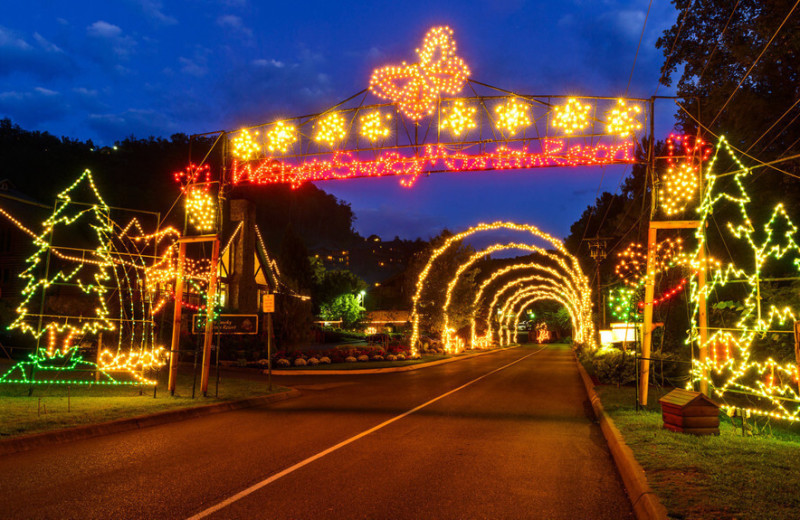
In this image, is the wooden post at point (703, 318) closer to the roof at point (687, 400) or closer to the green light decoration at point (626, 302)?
the roof at point (687, 400)

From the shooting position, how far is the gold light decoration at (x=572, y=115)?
1522 centimetres

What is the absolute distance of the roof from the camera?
8.93 metres

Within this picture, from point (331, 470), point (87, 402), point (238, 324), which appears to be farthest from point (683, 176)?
point (87, 402)

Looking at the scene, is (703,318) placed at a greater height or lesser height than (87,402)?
greater

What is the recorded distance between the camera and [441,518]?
17.3 ft

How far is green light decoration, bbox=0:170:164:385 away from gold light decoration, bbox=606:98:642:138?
12.8 m

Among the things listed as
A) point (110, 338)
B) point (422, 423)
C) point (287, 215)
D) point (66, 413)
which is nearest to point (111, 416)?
point (66, 413)

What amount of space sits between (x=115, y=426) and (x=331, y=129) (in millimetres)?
10604

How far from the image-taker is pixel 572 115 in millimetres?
15273

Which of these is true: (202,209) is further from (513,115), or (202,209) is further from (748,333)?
(748,333)

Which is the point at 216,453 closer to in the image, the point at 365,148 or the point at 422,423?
the point at 422,423

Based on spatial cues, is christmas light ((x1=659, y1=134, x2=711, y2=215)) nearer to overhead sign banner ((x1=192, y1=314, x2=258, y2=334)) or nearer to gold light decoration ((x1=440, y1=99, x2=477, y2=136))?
gold light decoration ((x1=440, y1=99, x2=477, y2=136))

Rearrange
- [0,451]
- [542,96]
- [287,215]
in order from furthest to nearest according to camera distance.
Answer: [287,215]
[542,96]
[0,451]

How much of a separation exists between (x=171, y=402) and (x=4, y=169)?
153 feet
